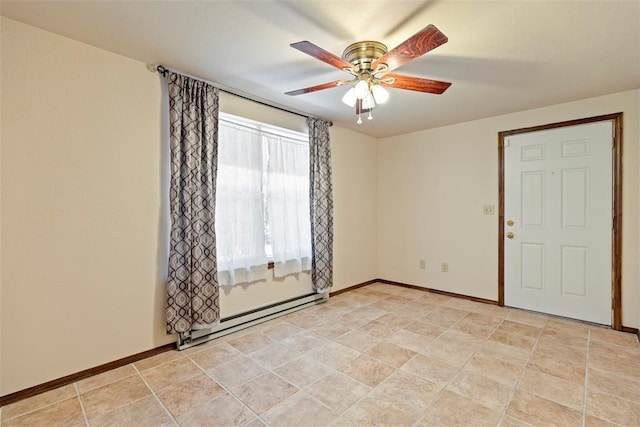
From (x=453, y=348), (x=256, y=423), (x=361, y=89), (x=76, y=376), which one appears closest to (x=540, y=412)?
(x=453, y=348)

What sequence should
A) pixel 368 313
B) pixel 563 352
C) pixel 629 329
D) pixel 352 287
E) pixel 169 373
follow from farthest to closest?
A: pixel 352 287, pixel 368 313, pixel 629 329, pixel 563 352, pixel 169 373

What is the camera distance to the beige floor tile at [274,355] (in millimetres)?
2262

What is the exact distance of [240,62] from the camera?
2.25 metres

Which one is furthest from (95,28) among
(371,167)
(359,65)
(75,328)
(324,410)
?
(371,167)

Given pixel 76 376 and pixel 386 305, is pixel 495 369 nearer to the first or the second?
pixel 386 305

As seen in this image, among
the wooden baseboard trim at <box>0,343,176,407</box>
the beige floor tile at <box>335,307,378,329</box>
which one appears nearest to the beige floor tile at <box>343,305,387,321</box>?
the beige floor tile at <box>335,307,378,329</box>

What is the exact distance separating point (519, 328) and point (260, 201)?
111 inches

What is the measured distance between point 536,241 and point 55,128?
14.5 ft

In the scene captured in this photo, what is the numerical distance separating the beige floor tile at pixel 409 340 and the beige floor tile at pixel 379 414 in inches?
30.4

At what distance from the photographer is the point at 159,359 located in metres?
2.30

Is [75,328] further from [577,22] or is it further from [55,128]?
[577,22]

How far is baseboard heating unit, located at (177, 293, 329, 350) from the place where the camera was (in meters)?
2.50

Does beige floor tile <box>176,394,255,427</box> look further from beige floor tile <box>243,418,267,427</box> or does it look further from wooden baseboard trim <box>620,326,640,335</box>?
wooden baseboard trim <box>620,326,640,335</box>

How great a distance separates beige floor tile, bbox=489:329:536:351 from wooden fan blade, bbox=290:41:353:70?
8.49ft
